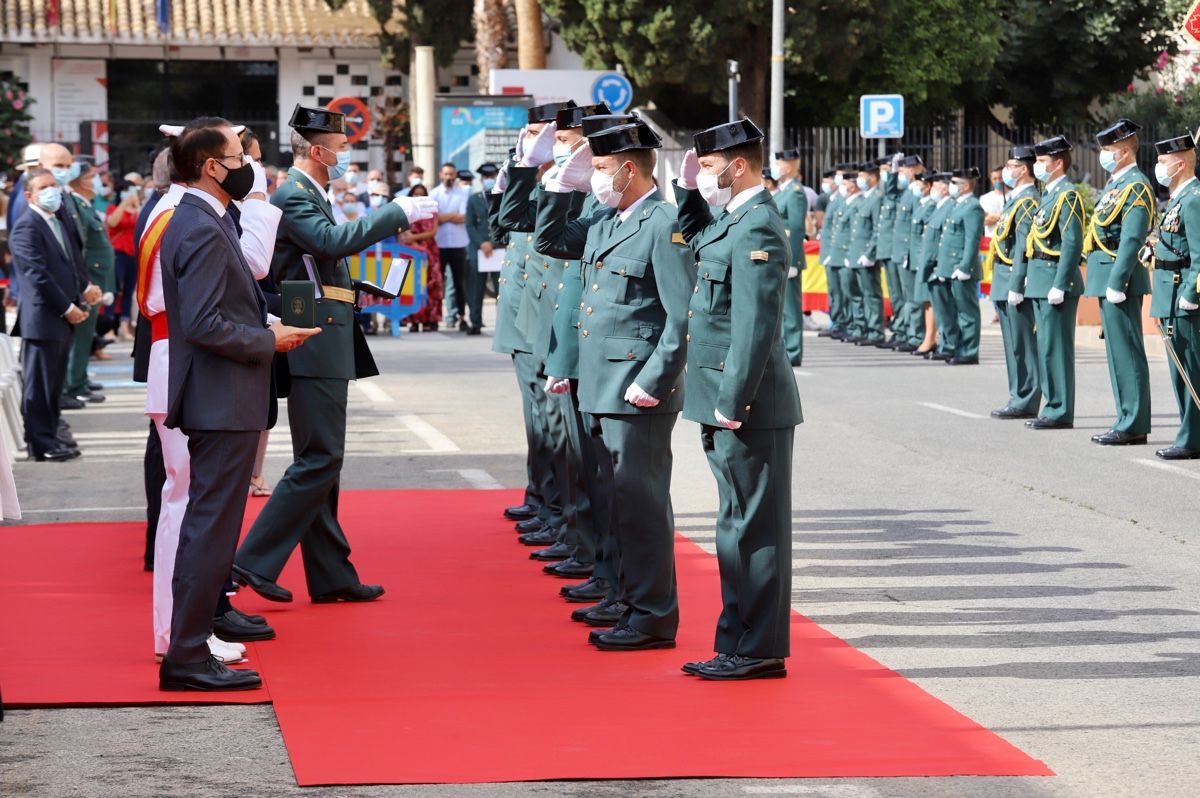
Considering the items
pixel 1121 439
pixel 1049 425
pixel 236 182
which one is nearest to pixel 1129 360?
pixel 1121 439

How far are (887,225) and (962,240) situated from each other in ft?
9.53

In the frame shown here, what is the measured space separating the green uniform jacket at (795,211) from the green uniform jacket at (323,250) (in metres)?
12.7

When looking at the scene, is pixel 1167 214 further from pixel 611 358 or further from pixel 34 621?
pixel 34 621

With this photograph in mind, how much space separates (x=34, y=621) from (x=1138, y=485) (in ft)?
22.0

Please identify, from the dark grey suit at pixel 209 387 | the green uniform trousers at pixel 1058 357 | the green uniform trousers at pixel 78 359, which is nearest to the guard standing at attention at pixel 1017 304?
the green uniform trousers at pixel 1058 357

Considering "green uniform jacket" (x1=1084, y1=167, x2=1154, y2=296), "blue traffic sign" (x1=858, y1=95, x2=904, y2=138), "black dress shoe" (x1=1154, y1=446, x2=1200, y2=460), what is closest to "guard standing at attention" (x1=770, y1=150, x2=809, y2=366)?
"green uniform jacket" (x1=1084, y1=167, x2=1154, y2=296)

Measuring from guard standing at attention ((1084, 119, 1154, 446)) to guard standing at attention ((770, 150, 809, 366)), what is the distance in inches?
238

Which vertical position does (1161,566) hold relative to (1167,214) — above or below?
below

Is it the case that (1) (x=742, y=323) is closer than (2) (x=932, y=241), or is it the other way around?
(1) (x=742, y=323)

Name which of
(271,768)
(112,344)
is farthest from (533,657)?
(112,344)

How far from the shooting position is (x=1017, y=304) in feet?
50.6

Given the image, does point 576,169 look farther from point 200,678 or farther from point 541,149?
point 200,678

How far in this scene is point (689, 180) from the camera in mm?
7254

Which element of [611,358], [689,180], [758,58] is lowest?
[611,358]
